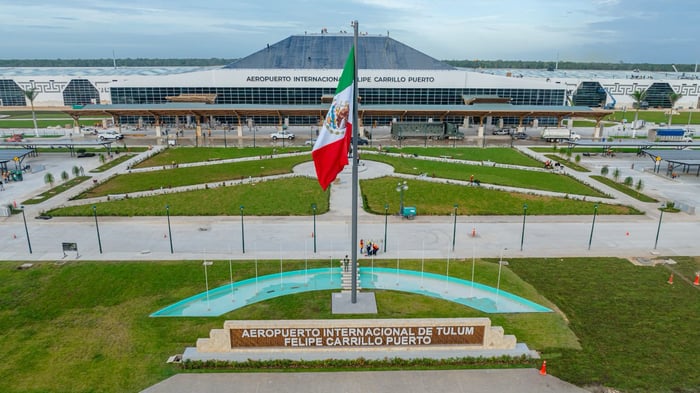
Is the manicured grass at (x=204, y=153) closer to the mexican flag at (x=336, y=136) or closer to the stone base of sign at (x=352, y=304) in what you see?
the stone base of sign at (x=352, y=304)

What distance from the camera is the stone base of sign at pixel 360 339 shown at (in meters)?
21.7

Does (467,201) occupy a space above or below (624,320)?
above

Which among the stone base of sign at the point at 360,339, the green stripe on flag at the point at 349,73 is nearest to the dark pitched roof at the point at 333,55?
the green stripe on flag at the point at 349,73

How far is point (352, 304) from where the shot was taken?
26141 millimetres

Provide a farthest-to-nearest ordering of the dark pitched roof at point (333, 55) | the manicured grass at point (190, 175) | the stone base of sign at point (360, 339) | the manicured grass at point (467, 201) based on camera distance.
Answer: the dark pitched roof at point (333, 55) < the manicured grass at point (190, 175) < the manicured grass at point (467, 201) < the stone base of sign at point (360, 339)

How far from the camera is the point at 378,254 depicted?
112 feet

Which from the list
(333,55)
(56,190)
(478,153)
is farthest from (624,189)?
(333,55)

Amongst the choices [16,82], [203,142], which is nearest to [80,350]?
[203,142]

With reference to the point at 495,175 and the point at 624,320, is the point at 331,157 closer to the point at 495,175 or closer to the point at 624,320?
the point at 624,320

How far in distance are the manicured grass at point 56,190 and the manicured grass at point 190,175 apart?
10.4 ft

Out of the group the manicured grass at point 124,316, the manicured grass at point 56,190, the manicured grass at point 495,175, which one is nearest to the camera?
the manicured grass at point 124,316

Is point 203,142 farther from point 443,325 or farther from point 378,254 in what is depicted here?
point 443,325

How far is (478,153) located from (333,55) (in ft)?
156

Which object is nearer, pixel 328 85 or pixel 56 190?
pixel 56 190
